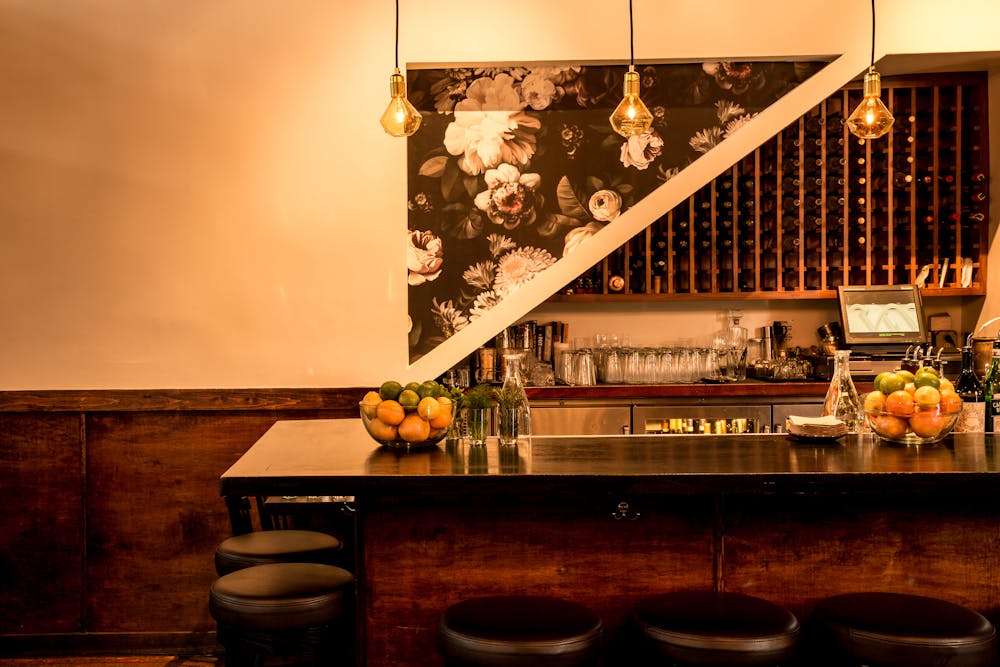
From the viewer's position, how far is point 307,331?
4.24 meters

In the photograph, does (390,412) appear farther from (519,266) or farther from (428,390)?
(519,266)

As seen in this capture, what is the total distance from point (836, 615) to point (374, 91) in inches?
120

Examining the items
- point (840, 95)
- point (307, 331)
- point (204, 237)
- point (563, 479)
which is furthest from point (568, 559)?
point (840, 95)

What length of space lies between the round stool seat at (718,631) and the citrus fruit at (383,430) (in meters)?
0.84

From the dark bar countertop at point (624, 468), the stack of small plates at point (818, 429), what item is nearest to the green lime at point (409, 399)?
the dark bar countertop at point (624, 468)

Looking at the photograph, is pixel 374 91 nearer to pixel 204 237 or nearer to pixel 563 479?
pixel 204 237

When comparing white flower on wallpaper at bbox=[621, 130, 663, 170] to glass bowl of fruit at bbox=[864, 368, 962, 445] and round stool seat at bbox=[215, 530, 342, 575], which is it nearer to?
glass bowl of fruit at bbox=[864, 368, 962, 445]

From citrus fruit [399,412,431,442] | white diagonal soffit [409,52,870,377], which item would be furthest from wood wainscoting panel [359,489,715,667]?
white diagonal soffit [409,52,870,377]

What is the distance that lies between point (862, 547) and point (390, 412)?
51.8 inches

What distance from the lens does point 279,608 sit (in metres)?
2.27

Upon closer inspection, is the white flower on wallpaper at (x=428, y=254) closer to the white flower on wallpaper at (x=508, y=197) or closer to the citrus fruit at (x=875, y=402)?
the white flower on wallpaper at (x=508, y=197)

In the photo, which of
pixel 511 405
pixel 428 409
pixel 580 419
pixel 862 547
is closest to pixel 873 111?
pixel 862 547

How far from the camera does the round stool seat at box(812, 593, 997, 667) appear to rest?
1.97 m

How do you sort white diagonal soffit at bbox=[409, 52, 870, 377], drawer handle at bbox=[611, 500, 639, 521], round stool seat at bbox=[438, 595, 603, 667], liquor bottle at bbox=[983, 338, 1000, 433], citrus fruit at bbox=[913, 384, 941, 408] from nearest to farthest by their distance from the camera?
1. round stool seat at bbox=[438, 595, 603, 667]
2. drawer handle at bbox=[611, 500, 639, 521]
3. citrus fruit at bbox=[913, 384, 941, 408]
4. liquor bottle at bbox=[983, 338, 1000, 433]
5. white diagonal soffit at bbox=[409, 52, 870, 377]
